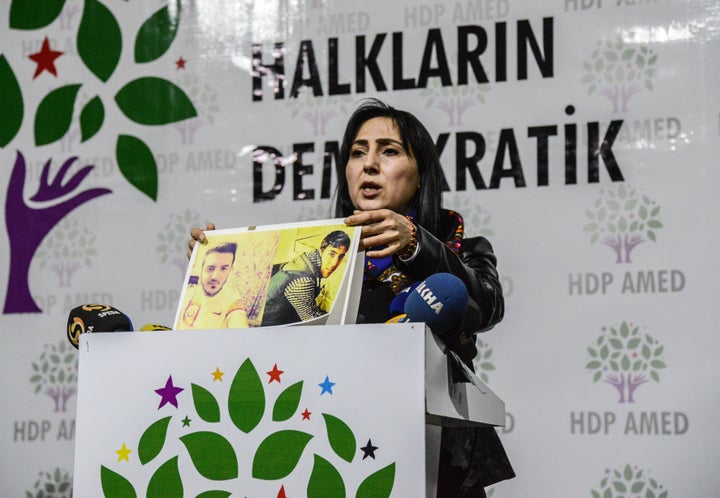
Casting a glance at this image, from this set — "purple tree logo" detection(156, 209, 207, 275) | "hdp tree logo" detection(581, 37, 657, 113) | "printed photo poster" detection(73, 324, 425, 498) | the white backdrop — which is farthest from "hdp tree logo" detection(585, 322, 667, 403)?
"printed photo poster" detection(73, 324, 425, 498)

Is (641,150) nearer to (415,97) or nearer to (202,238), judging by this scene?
(415,97)

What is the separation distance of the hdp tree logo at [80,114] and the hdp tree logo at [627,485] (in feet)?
6.38

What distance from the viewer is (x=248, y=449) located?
163 centimetres

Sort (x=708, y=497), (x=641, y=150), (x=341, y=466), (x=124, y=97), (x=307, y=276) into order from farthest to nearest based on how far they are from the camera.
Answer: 1. (x=124, y=97)
2. (x=641, y=150)
3. (x=708, y=497)
4. (x=307, y=276)
5. (x=341, y=466)

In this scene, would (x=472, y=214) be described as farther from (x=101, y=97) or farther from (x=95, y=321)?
(x=95, y=321)

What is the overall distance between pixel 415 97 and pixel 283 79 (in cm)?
51

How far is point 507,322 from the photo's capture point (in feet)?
11.1

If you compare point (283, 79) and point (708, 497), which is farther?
point (283, 79)

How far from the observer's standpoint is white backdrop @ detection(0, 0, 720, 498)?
322 cm

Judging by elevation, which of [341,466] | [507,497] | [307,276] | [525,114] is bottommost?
[507,497]

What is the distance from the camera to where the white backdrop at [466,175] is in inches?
127

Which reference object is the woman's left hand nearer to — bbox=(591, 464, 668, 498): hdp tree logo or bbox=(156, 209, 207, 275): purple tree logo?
bbox=(591, 464, 668, 498): hdp tree logo

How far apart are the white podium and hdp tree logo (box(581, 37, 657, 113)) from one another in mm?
1898

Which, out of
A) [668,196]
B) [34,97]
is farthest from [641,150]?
[34,97]
